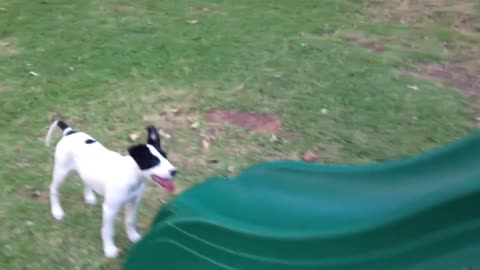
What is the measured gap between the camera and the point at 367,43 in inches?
242

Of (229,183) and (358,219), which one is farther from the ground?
(358,219)

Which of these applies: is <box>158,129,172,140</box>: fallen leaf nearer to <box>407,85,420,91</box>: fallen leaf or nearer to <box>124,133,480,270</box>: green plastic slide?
<box>124,133,480,270</box>: green plastic slide

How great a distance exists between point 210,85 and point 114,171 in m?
2.15

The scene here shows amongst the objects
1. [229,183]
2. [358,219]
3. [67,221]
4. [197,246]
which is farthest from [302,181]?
[67,221]

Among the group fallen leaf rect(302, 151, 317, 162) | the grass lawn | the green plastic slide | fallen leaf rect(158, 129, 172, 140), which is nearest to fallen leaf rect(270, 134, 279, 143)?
the grass lawn

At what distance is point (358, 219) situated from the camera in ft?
7.22

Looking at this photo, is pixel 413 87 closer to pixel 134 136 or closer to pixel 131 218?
pixel 134 136

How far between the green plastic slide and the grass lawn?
0.78m

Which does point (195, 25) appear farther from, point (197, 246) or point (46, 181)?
point (197, 246)

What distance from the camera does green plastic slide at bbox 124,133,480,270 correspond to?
Answer: 1.99m

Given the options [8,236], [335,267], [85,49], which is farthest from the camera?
[85,49]

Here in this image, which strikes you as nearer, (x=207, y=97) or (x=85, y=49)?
(x=207, y=97)

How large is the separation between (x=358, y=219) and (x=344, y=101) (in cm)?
294

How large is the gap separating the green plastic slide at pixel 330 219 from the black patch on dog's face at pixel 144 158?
20 cm
